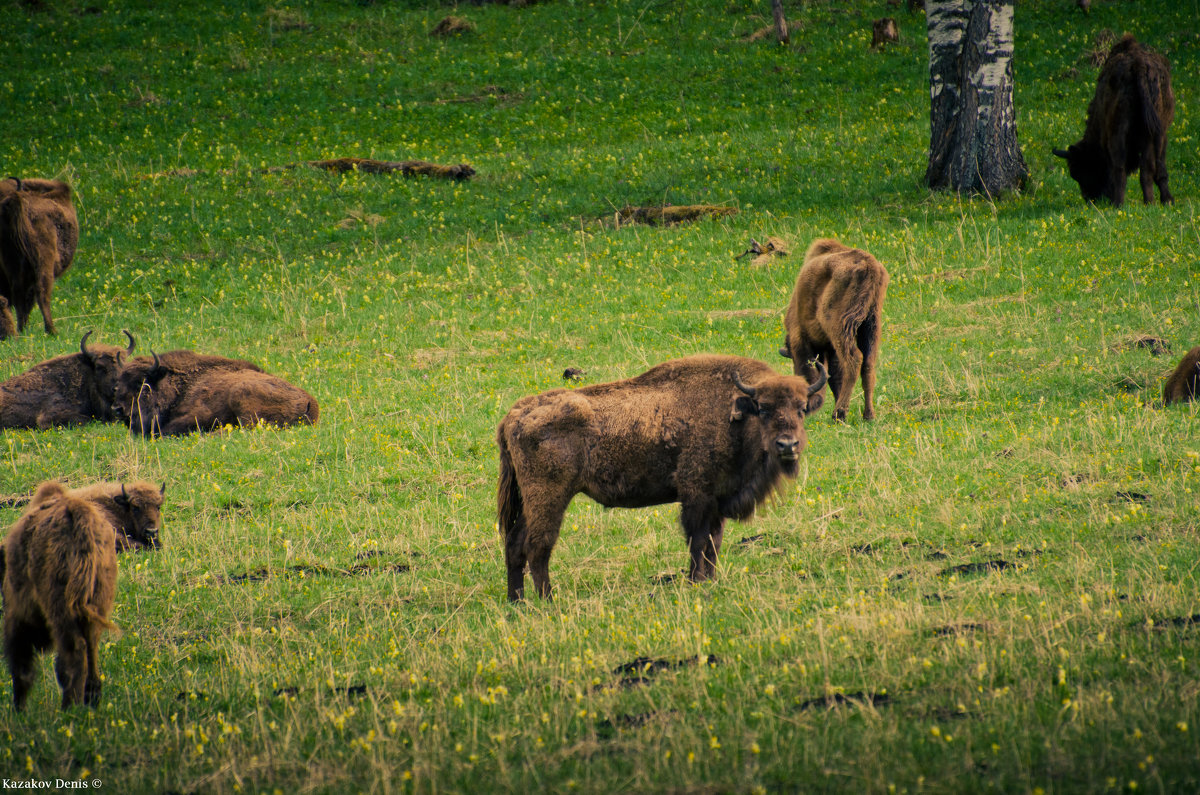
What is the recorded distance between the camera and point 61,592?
698 cm

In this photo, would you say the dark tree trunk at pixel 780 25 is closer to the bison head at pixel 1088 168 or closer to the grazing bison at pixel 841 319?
the bison head at pixel 1088 168

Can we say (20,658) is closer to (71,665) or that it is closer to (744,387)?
(71,665)

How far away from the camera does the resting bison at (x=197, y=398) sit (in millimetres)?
14750

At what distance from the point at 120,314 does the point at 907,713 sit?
728 inches

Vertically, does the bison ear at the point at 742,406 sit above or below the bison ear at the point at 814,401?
above

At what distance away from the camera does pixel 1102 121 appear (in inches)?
794

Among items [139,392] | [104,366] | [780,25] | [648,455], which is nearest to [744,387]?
[648,455]

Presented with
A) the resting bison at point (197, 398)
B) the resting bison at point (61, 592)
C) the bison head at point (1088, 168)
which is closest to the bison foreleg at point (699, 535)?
the resting bison at point (61, 592)

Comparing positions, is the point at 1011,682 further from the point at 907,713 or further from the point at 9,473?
the point at 9,473

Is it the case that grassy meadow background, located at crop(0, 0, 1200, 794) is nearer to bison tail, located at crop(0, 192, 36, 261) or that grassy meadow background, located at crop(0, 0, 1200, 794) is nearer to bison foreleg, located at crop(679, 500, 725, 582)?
bison foreleg, located at crop(679, 500, 725, 582)

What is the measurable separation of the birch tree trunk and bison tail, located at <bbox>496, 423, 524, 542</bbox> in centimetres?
1582

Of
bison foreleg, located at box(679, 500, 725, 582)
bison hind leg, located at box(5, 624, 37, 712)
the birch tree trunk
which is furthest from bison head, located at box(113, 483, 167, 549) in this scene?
the birch tree trunk

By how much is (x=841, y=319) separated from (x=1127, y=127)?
409 inches

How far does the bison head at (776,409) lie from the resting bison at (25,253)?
15358 millimetres
